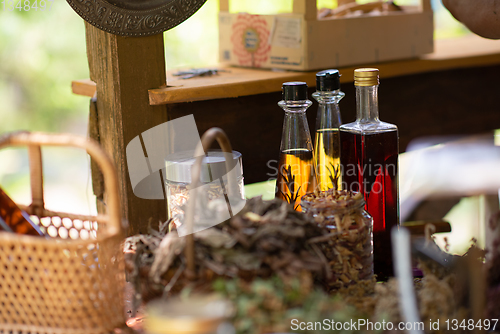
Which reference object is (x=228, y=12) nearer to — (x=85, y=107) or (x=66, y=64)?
(x=66, y=64)

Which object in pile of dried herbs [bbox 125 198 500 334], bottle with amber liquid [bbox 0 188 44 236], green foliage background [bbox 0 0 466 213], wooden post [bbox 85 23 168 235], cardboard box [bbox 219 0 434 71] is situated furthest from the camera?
green foliage background [bbox 0 0 466 213]

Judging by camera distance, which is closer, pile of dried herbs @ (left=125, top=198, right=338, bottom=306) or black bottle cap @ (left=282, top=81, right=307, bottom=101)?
pile of dried herbs @ (left=125, top=198, right=338, bottom=306)

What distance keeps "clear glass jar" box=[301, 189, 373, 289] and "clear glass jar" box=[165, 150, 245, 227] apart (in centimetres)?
13

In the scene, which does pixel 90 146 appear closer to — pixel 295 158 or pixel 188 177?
pixel 188 177

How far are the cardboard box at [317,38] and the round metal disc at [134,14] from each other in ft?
0.79

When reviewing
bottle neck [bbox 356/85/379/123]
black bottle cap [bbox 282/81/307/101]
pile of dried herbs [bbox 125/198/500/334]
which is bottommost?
pile of dried herbs [bbox 125/198/500/334]

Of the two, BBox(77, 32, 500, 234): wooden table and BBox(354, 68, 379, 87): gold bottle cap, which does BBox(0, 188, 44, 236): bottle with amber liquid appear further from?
BBox(354, 68, 379, 87): gold bottle cap

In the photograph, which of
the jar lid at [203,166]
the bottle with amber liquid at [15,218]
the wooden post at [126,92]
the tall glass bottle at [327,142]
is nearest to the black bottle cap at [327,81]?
the tall glass bottle at [327,142]

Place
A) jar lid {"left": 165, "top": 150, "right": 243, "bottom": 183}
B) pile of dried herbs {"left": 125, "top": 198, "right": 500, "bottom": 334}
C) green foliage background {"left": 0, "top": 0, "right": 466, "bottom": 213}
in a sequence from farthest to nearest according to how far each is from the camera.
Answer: green foliage background {"left": 0, "top": 0, "right": 466, "bottom": 213} → jar lid {"left": 165, "top": 150, "right": 243, "bottom": 183} → pile of dried herbs {"left": 125, "top": 198, "right": 500, "bottom": 334}

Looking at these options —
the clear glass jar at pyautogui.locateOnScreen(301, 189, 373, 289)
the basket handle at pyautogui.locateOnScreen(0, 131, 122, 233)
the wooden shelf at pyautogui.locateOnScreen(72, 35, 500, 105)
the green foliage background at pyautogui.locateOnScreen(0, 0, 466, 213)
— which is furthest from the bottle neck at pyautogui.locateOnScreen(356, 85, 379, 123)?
the green foliage background at pyautogui.locateOnScreen(0, 0, 466, 213)

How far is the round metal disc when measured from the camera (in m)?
0.85

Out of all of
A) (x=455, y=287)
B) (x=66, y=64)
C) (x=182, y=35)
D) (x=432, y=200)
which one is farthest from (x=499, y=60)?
(x=66, y=64)

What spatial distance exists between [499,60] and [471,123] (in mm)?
190

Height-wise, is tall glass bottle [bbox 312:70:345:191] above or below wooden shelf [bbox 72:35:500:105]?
below
